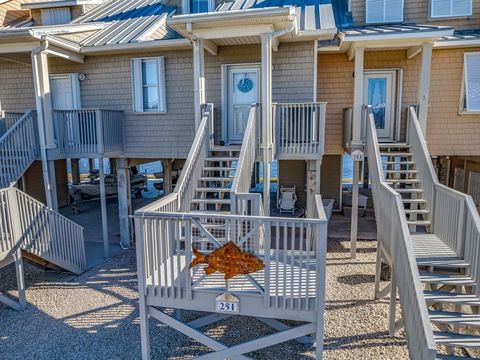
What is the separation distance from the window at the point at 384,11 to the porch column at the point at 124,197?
28.4ft

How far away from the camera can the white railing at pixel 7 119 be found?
411 inches

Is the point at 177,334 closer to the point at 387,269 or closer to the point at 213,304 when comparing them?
the point at 213,304

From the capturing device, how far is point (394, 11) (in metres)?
10.2

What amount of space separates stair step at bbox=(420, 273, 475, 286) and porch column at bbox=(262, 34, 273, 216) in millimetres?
3385

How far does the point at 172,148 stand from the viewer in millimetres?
10398

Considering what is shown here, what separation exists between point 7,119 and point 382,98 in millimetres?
11204

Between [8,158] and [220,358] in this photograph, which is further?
[8,158]

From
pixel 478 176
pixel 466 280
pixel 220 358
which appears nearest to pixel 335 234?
pixel 478 176

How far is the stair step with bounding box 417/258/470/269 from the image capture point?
5329mm

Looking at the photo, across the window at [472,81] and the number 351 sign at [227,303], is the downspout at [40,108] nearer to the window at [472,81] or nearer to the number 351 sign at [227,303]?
the number 351 sign at [227,303]

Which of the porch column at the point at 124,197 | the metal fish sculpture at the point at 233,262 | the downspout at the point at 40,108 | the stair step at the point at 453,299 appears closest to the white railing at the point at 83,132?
the downspout at the point at 40,108

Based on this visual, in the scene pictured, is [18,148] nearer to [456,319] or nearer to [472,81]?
[456,319]

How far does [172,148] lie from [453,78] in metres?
8.01

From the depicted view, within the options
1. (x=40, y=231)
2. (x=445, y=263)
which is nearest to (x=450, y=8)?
(x=445, y=263)
